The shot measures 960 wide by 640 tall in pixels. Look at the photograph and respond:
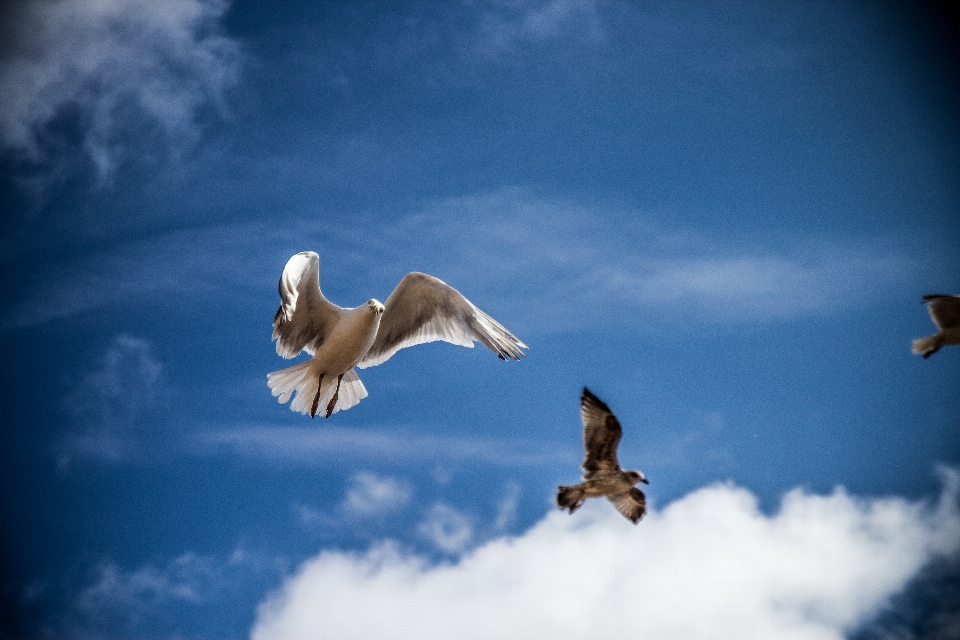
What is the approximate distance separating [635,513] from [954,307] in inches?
112

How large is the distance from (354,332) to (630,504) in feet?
8.45

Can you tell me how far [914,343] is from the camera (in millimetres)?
7219

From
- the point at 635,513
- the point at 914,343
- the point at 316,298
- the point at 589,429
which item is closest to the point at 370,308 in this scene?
the point at 316,298

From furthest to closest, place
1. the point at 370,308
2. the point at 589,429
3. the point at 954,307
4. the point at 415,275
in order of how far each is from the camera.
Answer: the point at 415,275
the point at 370,308
the point at 954,307
the point at 589,429

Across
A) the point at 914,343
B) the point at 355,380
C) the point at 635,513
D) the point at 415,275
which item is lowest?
the point at 635,513

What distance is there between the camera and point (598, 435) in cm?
656

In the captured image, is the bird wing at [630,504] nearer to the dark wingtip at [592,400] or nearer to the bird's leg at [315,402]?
the dark wingtip at [592,400]

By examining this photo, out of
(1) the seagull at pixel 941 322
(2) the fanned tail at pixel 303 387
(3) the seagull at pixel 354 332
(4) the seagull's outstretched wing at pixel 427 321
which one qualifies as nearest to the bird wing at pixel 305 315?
(3) the seagull at pixel 354 332

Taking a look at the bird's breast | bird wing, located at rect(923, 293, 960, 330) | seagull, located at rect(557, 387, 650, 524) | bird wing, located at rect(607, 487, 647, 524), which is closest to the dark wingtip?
seagull, located at rect(557, 387, 650, 524)

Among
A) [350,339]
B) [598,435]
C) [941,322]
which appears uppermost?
[350,339]

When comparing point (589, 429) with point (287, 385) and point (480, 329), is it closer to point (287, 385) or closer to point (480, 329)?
point (480, 329)

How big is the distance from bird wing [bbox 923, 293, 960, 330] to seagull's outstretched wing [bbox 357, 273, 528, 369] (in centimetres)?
319

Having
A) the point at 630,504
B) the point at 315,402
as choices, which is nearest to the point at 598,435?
the point at 630,504

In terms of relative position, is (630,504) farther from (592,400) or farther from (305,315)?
(305,315)
